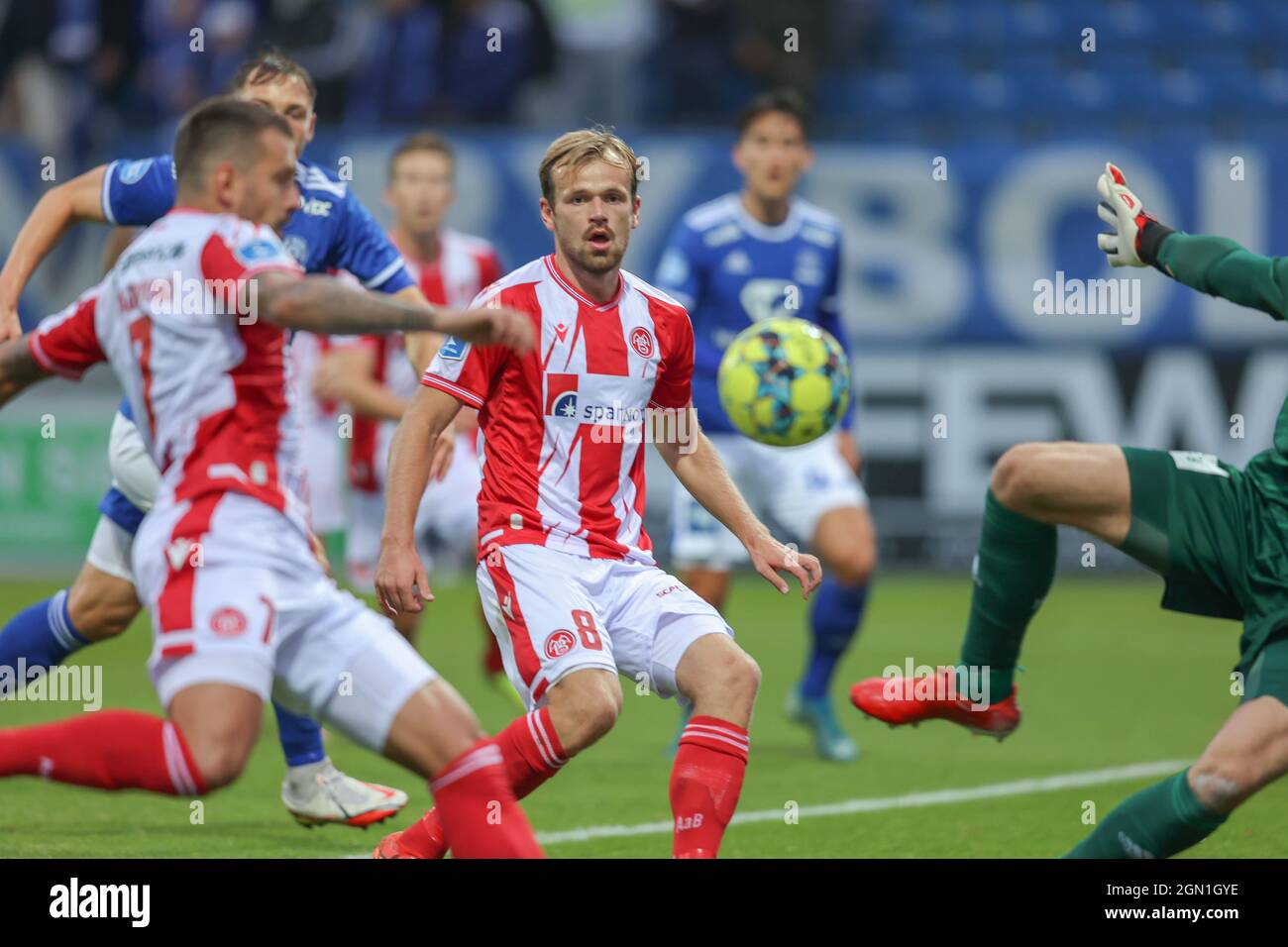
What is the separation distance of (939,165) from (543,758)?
9.31 metres

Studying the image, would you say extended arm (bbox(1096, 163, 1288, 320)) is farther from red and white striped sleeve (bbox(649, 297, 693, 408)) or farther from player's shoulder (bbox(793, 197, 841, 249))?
player's shoulder (bbox(793, 197, 841, 249))

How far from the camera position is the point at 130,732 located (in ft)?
14.1

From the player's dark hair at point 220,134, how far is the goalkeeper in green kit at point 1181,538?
2040 millimetres

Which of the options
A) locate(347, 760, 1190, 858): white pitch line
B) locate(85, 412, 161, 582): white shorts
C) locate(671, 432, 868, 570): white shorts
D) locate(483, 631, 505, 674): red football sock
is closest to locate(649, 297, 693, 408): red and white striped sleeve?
locate(347, 760, 1190, 858): white pitch line

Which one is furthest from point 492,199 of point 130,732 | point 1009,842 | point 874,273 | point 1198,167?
point 130,732

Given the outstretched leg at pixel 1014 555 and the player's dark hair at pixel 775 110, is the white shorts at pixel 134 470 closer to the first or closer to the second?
the outstretched leg at pixel 1014 555

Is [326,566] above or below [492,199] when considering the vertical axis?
below

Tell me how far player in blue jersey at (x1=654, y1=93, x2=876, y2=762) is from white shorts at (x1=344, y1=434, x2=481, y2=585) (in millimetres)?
1135

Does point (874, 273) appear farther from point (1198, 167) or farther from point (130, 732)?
point (130, 732)

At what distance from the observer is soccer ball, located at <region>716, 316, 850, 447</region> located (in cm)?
665

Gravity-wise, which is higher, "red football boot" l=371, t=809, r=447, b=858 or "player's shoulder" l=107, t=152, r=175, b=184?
"player's shoulder" l=107, t=152, r=175, b=184

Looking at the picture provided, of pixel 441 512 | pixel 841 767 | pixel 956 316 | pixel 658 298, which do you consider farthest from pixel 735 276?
pixel 956 316


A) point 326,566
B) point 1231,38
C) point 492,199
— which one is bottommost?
point 326,566

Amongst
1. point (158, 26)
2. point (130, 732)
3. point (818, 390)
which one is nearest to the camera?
point (130, 732)
